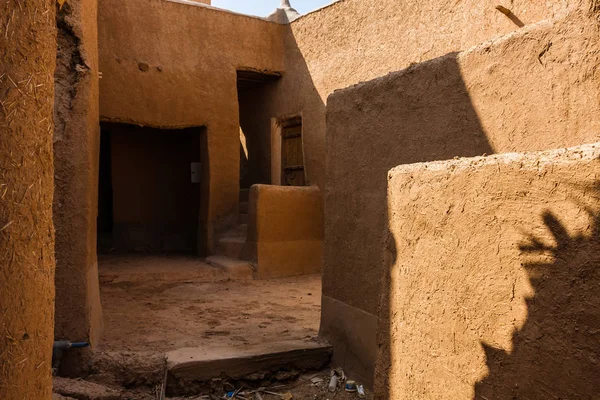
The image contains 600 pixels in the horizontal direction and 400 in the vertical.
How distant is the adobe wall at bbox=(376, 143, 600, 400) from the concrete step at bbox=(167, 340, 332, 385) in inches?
69.9

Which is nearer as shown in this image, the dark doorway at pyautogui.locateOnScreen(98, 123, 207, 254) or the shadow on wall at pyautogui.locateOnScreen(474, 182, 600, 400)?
the shadow on wall at pyautogui.locateOnScreen(474, 182, 600, 400)

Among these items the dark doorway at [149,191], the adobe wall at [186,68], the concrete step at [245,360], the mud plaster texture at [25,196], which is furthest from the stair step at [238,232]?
the mud plaster texture at [25,196]

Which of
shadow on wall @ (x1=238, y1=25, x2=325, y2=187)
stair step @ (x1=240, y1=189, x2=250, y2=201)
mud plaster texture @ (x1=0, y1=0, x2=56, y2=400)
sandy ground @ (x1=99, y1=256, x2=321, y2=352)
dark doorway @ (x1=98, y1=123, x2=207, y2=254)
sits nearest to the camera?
mud plaster texture @ (x1=0, y1=0, x2=56, y2=400)

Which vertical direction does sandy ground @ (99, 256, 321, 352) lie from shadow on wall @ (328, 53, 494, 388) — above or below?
below

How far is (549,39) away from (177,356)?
304cm

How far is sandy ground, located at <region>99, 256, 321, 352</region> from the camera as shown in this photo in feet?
14.4

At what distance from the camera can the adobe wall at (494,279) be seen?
Answer: 4.43 ft

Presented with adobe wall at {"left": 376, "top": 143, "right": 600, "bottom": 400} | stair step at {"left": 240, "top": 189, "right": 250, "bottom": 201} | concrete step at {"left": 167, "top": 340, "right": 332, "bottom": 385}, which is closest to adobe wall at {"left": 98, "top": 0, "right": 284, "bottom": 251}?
stair step at {"left": 240, "top": 189, "right": 250, "bottom": 201}

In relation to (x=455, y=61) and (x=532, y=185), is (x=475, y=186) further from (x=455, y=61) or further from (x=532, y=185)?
(x=455, y=61)

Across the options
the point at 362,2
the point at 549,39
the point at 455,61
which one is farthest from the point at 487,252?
the point at 362,2

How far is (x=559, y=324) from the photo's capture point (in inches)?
55.2

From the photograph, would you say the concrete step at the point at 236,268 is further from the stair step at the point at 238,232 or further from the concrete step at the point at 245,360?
the concrete step at the point at 245,360

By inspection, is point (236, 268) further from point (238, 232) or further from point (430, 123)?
Result: point (430, 123)

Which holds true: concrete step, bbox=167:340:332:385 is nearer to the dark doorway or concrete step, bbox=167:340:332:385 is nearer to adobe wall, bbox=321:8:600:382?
adobe wall, bbox=321:8:600:382
